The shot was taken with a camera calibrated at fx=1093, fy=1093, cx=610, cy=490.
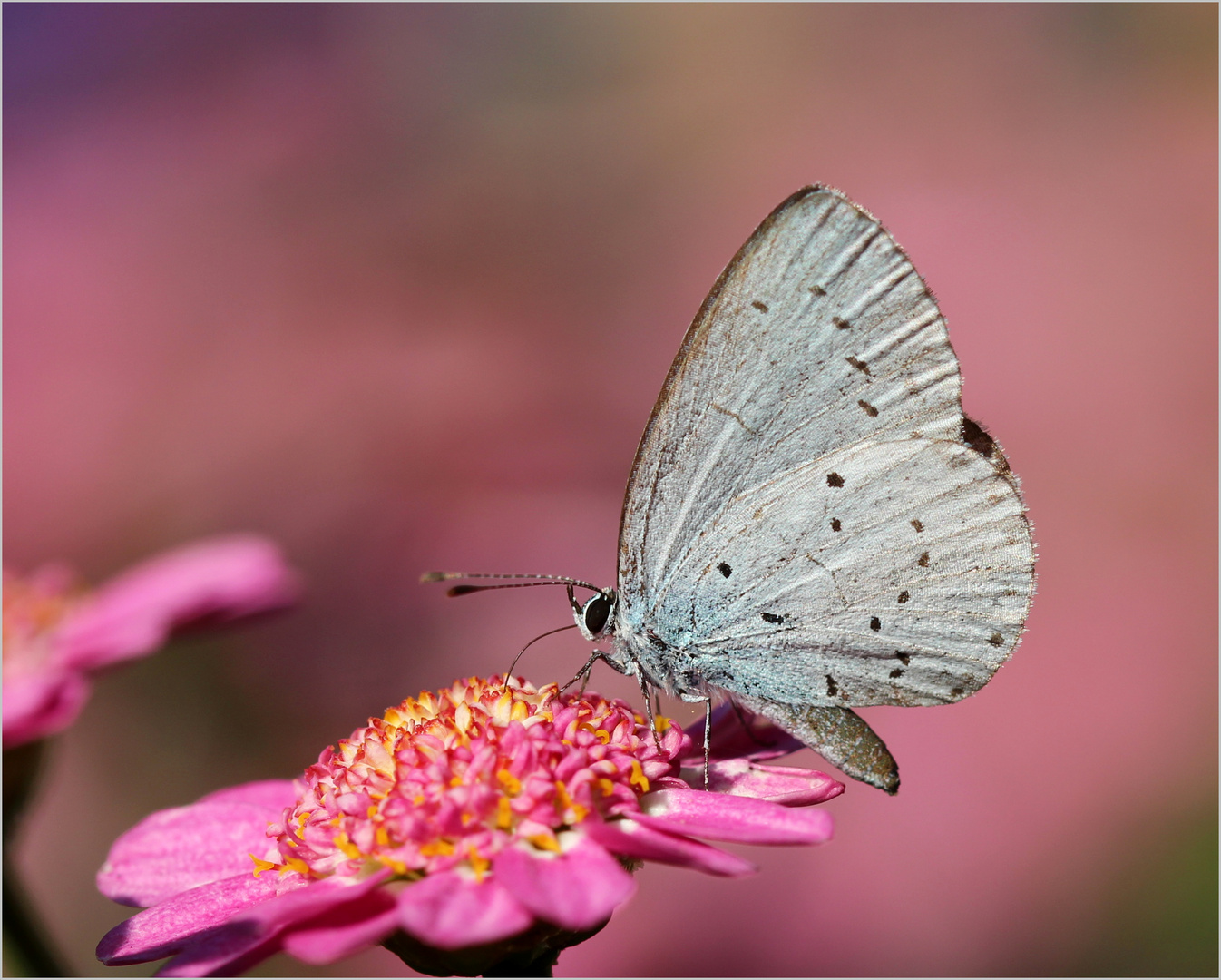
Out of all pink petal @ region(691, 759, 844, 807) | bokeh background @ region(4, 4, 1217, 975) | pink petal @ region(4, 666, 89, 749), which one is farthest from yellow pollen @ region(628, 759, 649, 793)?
bokeh background @ region(4, 4, 1217, 975)

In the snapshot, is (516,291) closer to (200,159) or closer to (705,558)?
(200,159)

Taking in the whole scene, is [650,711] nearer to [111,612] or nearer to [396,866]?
[396,866]

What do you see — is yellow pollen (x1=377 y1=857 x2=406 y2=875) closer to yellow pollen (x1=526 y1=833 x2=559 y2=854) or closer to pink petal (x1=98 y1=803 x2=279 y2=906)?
yellow pollen (x1=526 y1=833 x2=559 y2=854)

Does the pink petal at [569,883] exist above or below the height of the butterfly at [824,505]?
below

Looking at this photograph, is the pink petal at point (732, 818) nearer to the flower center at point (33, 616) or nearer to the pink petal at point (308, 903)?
the pink petal at point (308, 903)

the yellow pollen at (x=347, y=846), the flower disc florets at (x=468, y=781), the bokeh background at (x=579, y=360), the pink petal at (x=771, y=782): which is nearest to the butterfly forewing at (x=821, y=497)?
the pink petal at (x=771, y=782)

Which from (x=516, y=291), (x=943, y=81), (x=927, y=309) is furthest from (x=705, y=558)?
(x=943, y=81)

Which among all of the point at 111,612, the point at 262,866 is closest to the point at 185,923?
the point at 262,866
